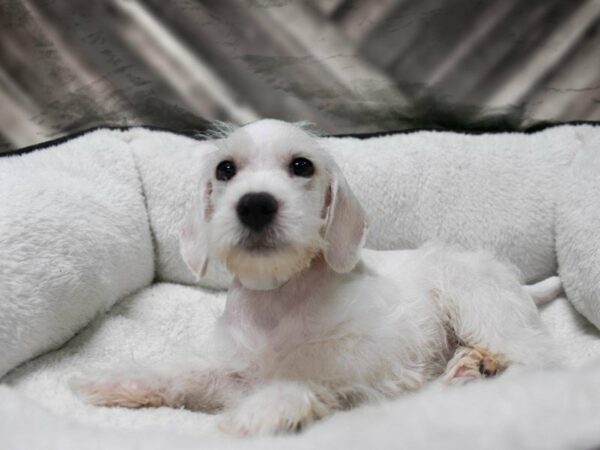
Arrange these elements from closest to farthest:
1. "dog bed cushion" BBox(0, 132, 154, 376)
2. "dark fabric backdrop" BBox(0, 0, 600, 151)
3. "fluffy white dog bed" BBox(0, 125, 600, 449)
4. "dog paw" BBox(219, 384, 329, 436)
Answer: "dog paw" BBox(219, 384, 329, 436) < "fluffy white dog bed" BBox(0, 125, 600, 449) < "dog bed cushion" BBox(0, 132, 154, 376) < "dark fabric backdrop" BBox(0, 0, 600, 151)

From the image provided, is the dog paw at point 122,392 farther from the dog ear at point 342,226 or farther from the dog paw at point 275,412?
the dog ear at point 342,226

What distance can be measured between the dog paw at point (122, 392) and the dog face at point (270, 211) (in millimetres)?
284

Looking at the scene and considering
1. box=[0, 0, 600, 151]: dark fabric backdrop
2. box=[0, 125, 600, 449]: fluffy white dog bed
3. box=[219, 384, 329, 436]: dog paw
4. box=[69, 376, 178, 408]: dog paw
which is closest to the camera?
box=[219, 384, 329, 436]: dog paw

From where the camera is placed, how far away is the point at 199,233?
147cm

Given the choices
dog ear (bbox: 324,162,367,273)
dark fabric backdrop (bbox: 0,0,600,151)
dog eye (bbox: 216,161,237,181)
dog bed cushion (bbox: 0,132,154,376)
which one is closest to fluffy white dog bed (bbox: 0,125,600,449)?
dog bed cushion (bbox: 0,132,154,376)

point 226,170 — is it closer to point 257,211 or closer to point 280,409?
point 257,211

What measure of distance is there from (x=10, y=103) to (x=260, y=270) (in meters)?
1.61

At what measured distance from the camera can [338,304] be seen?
138 centimetres

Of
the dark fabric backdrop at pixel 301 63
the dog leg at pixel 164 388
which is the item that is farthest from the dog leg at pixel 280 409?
the dark fabric backdrop at pixel 301 63

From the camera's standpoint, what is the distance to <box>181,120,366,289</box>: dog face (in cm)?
122

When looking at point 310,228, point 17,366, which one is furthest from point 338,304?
point 17,366

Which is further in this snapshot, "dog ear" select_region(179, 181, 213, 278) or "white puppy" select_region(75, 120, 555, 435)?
"dog ear" select_region(179, 181, 213, 278)

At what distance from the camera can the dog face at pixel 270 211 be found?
4.00 feet

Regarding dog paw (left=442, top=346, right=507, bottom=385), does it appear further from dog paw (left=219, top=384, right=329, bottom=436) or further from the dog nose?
the dog nose
